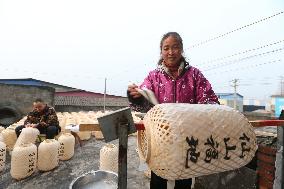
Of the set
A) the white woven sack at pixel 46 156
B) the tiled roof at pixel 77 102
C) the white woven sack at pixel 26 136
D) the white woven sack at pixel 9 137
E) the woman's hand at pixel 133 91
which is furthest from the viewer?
the tiled roof at pixel 77 102

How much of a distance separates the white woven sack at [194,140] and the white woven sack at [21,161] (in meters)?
3.30

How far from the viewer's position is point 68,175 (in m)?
4.01

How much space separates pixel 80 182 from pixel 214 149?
1.66 metres

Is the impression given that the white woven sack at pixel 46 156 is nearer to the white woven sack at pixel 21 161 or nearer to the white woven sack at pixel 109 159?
the white woven sack at pixel 21 161

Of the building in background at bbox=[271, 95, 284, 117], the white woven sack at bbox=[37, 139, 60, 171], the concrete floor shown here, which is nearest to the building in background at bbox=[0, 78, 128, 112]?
the concrete floor

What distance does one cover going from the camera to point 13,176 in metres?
3.87

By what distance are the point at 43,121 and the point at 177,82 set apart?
489 cm

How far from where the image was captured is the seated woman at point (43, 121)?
575 centimetres

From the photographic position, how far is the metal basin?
2404 millimetres

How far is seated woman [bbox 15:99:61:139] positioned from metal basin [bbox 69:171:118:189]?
11.7 feet

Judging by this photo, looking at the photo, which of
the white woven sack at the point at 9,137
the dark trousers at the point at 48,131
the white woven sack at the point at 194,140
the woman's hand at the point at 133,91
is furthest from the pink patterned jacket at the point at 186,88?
the white woven sack at the point at 9,137

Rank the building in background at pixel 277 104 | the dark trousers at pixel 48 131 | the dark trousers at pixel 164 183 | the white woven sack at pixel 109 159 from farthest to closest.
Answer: the building in background at pixel 277 104, the dark trousers at pixel 48 131, the white woven sack at pixel 109 159, the dark trousers at pixel 164 183

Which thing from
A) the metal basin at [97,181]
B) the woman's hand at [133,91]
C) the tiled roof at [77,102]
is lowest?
the metal basin at [97,181]

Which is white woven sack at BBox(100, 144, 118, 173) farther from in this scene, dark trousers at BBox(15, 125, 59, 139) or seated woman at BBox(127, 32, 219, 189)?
dark trousers at BBox(15, 125, 59, 139)
